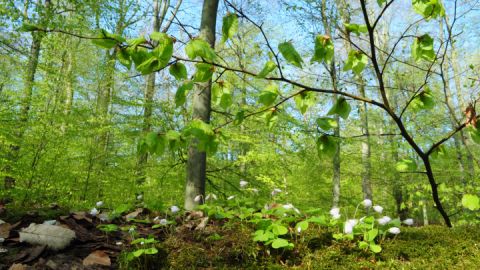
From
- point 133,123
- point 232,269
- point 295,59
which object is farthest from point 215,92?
point 133,123

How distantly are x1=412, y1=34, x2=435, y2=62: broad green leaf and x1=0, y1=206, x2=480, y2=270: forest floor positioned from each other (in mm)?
1280

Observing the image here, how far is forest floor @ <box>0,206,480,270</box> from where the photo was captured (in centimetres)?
198

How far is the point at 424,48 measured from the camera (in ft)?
3.85

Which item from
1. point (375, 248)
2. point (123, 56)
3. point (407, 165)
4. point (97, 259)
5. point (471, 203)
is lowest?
point (97, 259)

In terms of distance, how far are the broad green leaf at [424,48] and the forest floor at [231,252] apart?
1.28 meters

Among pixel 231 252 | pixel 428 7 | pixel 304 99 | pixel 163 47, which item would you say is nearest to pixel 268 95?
pixel 304 99

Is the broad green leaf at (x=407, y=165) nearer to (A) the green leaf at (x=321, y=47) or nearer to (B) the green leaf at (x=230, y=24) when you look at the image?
(A) the green leaf at (x=321, y=47)

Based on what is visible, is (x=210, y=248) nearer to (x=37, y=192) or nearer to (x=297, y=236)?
(x=297, y=236)

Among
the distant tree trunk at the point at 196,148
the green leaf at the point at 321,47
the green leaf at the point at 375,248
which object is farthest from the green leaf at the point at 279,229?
the distant tree trunk at the point at 196,148

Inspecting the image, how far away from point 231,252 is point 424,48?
5.13 ft

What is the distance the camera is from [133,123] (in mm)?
7586

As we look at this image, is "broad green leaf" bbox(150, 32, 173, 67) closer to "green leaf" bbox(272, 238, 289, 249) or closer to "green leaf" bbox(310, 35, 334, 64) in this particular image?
"green leaf" bbox(310, 35, 334, 64)

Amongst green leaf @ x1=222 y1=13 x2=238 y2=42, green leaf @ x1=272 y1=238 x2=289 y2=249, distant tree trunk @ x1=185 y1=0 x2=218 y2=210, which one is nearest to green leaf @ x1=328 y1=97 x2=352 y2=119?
green leaf @ x1=222 y1=13 x2=238 y2=42

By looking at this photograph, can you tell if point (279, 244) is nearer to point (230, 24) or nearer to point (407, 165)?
point (407, 165)
